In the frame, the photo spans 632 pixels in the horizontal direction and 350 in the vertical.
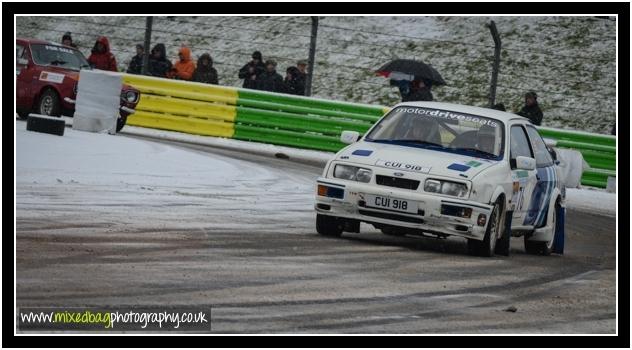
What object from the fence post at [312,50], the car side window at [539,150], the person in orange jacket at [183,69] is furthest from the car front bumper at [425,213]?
the person in orange jacket at [183,69]

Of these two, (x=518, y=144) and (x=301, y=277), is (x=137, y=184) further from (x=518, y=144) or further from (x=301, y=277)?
(x=301, y=277)

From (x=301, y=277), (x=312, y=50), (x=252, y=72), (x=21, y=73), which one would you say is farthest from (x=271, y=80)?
(x=301, y=277)

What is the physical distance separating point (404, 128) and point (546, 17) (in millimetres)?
23713

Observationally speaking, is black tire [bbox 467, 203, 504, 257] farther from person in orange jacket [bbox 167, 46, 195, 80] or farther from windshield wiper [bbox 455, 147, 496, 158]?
person in orange jacket [bbox 167, 46, 195, 80]

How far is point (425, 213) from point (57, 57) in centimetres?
1373

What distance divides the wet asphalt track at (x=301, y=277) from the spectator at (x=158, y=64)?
1274cm

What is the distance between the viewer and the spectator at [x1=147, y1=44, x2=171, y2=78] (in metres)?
26.0

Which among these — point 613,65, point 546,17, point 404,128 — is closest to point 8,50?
point 404,128

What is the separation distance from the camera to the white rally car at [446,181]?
1148cm

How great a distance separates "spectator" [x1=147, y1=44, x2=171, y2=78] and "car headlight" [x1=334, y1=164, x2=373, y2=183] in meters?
14.5

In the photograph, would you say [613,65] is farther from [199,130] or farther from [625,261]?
[625,261]

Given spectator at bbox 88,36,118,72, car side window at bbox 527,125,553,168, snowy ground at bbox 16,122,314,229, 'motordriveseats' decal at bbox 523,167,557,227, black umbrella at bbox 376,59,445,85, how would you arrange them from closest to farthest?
snowy ground at bbox 16,122,314,229 < 'motordriveseats' decal at bbox 523,167,557,227 < car side window at bbox 527,125,553,168 < black umbrella at bbox 376,59,445,85 < spectator at bbox 88,36,118,72

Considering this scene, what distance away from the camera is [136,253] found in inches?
389

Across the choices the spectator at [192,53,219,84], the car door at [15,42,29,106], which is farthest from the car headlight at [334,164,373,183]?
the spectator at [192,53,219,84]
